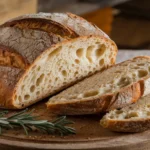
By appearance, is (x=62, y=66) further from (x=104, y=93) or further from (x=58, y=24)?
(x=104, y=93)

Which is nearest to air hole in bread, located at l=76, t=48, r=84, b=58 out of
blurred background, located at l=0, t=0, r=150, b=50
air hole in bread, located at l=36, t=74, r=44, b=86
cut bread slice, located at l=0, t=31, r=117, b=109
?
cut bread slice, located at l=0, t=31, r=117, b=109

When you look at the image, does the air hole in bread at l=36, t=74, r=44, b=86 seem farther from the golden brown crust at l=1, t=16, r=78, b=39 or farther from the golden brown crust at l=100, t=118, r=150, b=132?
the golden brown crust at l=100, t=118, r=150, b=132

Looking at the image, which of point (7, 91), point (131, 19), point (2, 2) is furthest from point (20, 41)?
point (131, 19)

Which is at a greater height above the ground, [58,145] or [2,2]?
[2,2]

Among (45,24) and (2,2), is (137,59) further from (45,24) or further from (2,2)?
(2,2)

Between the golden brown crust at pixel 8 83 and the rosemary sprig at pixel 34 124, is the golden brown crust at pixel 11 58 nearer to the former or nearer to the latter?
the golden brown crust at pixel 8 83

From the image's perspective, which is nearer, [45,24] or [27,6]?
[45,24]
